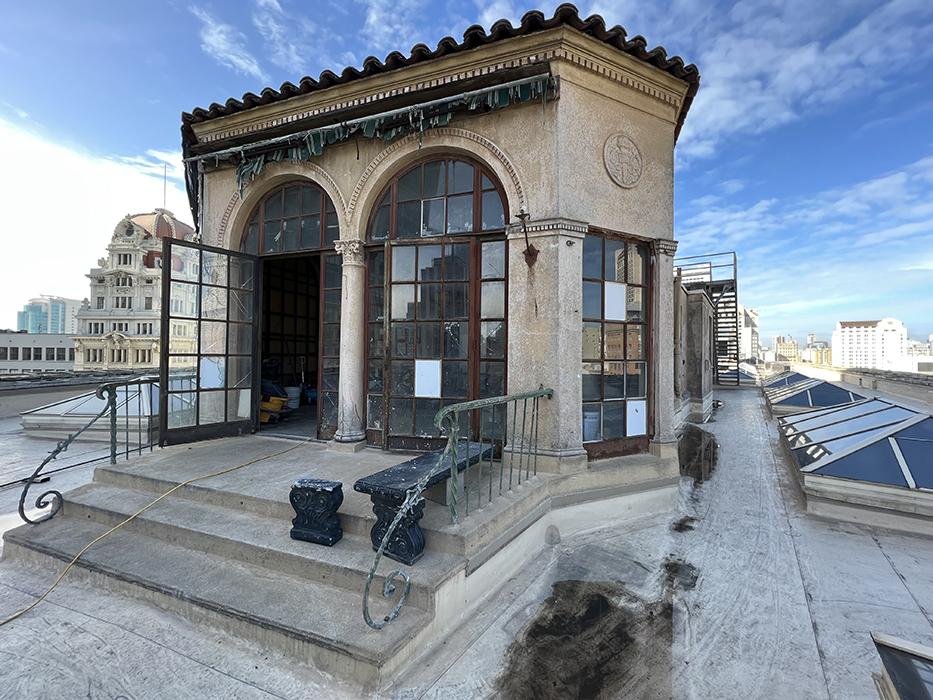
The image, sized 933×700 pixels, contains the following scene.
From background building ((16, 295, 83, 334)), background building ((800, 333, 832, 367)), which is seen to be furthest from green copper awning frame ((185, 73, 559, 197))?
background building ((16, 295, 83, 334))

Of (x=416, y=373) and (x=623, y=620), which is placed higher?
(x=416, y=373)

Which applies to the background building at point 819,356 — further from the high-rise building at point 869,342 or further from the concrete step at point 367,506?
the concrete step at point 367,506

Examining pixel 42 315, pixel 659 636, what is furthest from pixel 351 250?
pixel 42 315

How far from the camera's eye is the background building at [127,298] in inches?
1672

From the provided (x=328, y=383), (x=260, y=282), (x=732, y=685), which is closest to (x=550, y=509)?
(x=732, y=685)

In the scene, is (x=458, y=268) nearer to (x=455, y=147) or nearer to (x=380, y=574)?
(x=455, y=147)

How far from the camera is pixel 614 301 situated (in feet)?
16.8

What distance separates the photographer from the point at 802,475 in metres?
5.49

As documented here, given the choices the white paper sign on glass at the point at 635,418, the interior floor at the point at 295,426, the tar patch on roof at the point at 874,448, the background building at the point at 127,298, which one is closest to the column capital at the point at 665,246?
the white paper sign on glass at the point at 635,418

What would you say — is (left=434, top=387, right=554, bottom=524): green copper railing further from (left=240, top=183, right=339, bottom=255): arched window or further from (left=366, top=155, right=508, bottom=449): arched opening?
(left=240, top=183, right=339, bottom=255): arched window

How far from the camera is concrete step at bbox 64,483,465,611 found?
114 inches

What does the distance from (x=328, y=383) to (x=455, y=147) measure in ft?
11.3

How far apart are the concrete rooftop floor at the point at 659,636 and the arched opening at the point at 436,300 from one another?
2094 millimetres

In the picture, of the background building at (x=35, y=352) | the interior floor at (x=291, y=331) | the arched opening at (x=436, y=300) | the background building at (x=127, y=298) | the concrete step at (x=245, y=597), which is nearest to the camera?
the concrete step at (x=245, y=597)
